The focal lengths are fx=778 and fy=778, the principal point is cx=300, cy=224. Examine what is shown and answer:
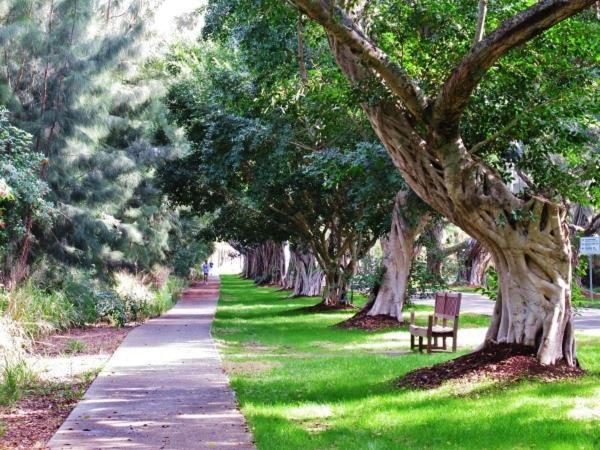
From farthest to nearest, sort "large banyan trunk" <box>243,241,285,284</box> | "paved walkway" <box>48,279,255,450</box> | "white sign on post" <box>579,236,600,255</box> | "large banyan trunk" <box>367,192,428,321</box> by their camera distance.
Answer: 1. "large banyan trunk" <box>243,241,285,284</box>
2. "white sign on post" <box>579,236,600,255</box>
3. "large banyan trunk" <box>367,192,428,321</box>
4. "paved walkway" <box>48,279,255,450</box>

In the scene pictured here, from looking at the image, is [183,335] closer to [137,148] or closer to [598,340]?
[598,340]

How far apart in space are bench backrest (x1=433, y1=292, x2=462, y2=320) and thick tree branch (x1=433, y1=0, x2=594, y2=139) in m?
5.55

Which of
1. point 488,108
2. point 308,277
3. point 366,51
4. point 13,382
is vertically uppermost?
point 366,51

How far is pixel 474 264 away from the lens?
52.1 metres

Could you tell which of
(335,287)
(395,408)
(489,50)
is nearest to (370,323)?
(335,287)

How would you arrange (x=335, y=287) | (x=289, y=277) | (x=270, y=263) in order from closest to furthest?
(x=335, y=287), (x=289, y=277), (x=270, y=263)

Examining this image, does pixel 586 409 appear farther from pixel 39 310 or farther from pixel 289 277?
pixel 289 277

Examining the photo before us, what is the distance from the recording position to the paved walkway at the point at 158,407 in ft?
22.8

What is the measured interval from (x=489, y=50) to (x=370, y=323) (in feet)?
44.5

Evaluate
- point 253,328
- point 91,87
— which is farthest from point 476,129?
point 91,87

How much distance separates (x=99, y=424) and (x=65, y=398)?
207 centimetres

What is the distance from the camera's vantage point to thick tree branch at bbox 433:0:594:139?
23.3 feet

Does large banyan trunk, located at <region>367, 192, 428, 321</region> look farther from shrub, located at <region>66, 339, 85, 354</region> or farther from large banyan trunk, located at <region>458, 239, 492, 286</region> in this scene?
large banyan trunk, located at <region>458, 239, 492, 286</region>

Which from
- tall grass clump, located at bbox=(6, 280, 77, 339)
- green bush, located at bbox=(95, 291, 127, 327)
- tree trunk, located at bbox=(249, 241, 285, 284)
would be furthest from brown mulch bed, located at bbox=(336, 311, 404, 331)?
tree trunk, located at bbox=(249, 241, 285, 284)
